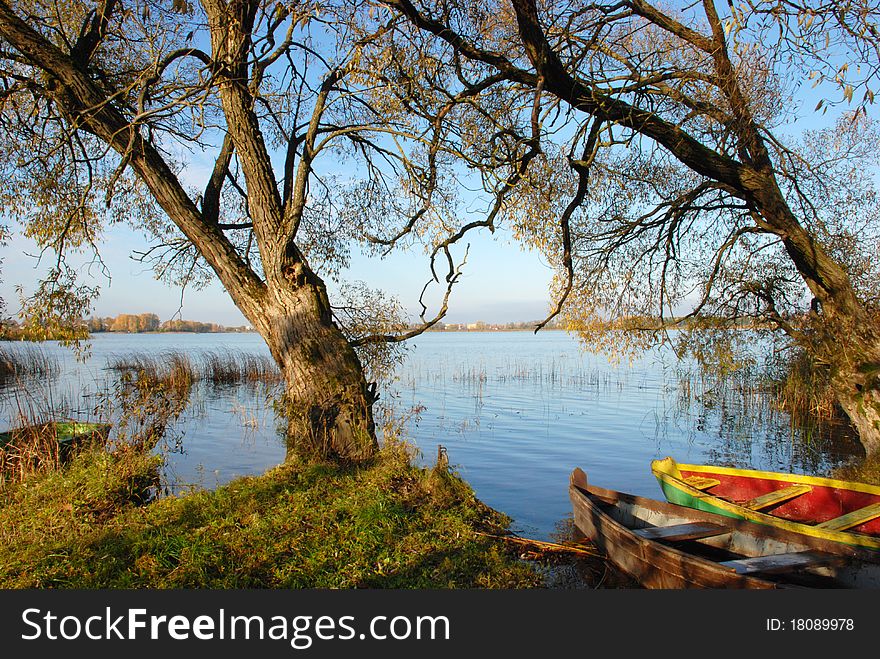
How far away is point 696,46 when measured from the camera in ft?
33.0

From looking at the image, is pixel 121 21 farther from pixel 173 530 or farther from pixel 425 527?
pixel 425 527

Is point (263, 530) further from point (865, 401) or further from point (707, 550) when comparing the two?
point (865, 401)

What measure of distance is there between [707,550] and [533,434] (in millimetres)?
8614

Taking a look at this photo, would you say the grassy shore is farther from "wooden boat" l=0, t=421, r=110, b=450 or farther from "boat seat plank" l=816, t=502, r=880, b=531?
"boat seat plank" l=816, t=502, r=880, b=531

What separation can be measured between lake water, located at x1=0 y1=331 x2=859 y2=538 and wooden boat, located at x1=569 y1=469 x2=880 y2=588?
1301 mm

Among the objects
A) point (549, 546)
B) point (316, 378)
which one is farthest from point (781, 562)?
point (316, 378)

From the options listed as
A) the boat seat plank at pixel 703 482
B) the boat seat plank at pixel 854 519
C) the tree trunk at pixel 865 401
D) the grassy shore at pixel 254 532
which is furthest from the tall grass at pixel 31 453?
the tree trunk at pixel 865 401

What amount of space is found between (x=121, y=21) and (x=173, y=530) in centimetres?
835

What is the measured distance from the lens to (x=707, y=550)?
636 centimetres

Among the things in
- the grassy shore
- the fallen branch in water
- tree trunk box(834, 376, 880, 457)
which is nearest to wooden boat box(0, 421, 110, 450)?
the grassy shore

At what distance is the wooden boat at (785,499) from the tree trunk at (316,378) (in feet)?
13.7

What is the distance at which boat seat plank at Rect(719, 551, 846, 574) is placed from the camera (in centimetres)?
510

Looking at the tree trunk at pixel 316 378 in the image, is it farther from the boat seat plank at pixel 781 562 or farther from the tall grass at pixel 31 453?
the boat seat plank at pixel 781 562

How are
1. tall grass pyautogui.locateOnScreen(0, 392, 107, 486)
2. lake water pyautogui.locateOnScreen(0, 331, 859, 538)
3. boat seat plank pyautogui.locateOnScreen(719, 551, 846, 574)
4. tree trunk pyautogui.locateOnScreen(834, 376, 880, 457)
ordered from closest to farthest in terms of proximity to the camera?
1. boat seat plank pyautogui.locateOnScreen(719, 551, 846, 574)
2. tall grass pyautogui.locateOnScreen(0, 392, 107, 486)
3. tree trunk pyautogui.locateOnScreen(834, 376, 880, 457)
4. lake water pyautogui.locateOnScreen(0, 331, 859, 538)
